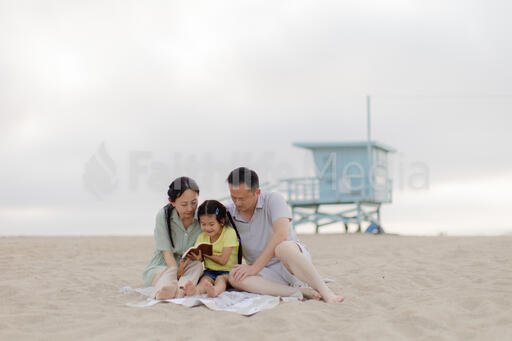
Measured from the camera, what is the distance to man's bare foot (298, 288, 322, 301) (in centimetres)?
458

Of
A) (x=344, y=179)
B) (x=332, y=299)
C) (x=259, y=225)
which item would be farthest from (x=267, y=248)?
(x=344, y=179)

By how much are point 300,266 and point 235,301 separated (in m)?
0.66

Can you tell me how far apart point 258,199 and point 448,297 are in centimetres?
204

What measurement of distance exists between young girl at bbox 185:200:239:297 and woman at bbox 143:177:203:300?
4.0 inches

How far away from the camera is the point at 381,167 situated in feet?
62.2

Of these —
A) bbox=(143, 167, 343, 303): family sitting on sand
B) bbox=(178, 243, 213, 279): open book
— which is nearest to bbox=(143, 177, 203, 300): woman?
bbox=(143, 167, 343, 303): family sitting on sand

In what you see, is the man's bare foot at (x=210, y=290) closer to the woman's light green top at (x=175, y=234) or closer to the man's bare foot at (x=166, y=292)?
the man's bare foot at (x=166, y=292)

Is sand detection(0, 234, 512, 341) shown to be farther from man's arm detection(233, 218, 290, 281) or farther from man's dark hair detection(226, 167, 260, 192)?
man's dark hair detection(226, 167, 260, 192)

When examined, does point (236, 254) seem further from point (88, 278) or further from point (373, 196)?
point (373, 196)

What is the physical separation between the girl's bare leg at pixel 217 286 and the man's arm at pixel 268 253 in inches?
6.7

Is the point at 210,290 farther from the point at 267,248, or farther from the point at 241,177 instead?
the point at 241,177

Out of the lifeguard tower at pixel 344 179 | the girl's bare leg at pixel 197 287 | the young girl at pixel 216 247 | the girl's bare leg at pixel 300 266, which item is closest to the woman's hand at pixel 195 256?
the young girl at pixel 216 247

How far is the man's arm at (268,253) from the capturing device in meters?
4.56

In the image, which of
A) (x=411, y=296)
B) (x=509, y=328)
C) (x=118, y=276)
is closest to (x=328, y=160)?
(x=118, y=276)
